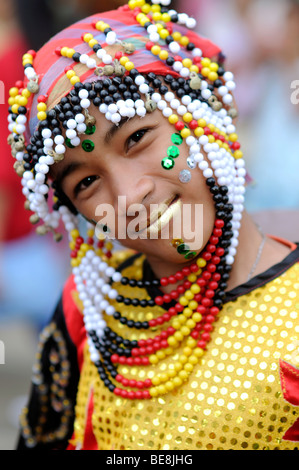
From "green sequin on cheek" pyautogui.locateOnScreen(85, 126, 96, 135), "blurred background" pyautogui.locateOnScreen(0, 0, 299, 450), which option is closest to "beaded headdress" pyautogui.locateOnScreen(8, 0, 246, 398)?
"green sequin on cheek" pyautogui.locateOnScreen(85, 126, 96, 135)


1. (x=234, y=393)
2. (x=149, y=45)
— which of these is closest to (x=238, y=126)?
(x=149, y=45)

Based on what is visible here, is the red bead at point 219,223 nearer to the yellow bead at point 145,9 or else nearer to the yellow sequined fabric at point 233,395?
the yellow sequined fabric at point 233,395

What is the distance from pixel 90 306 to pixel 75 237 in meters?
0.18

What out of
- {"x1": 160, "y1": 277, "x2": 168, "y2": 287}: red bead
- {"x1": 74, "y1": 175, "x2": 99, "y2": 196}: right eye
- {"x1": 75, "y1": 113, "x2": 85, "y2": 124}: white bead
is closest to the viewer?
{"x1": 75, "y1": 113, "x2": 85, "y2": 124}: white bead

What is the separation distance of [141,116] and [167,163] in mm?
111

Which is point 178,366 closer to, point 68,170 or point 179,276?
point 179,276

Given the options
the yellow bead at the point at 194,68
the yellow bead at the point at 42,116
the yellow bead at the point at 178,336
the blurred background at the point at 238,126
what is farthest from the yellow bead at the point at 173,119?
the blurred background at the point at 238,126

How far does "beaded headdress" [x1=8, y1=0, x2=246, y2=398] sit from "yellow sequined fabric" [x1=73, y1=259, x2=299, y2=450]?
3cm

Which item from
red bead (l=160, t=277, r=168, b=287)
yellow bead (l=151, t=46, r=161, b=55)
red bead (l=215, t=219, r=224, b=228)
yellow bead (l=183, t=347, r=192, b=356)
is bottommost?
yellow bead (l=183, t=347, r=192, b=356)

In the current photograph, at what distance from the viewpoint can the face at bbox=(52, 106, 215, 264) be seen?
126 centimetres

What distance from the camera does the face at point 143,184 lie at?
4.13 feet

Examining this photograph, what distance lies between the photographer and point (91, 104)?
126 cm

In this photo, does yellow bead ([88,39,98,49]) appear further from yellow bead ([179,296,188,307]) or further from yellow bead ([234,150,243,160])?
yellow bead ([179,296,188,307])
